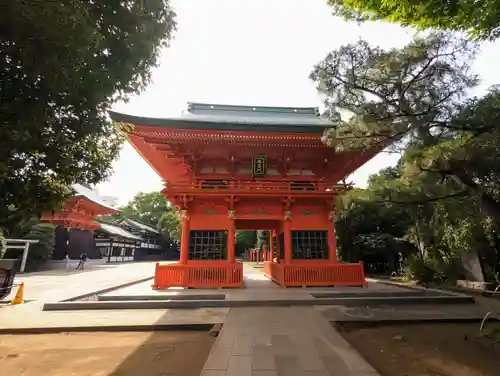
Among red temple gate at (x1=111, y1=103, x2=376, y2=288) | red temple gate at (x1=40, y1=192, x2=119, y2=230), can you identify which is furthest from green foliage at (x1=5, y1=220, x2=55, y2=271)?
red temple gate at (x1=111, y1=103, x2=376, y2=288)

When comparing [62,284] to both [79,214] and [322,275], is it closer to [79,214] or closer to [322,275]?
[322,275]

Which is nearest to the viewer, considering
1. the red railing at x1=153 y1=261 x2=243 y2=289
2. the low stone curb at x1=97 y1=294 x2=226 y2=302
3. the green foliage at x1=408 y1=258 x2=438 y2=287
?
the low stone curb at x1=97 y1=294 x2=226 y2=302

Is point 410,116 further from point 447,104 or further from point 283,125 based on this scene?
point 283,125

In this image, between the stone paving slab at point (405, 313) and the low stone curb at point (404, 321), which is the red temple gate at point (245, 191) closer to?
the stone paving slab at point (405, 313)

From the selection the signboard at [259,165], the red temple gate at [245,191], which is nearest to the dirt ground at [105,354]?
the red temple gate at [245,191]

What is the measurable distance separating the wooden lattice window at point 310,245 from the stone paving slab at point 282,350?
5.38m

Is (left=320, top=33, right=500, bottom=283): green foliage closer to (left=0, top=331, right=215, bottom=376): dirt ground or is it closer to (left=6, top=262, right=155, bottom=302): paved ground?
(left=0, top=331, right=215, bottom=376): dirt ground

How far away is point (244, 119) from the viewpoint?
1578 centimetres

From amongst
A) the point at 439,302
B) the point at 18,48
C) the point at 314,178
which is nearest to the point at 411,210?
the point at 314,178

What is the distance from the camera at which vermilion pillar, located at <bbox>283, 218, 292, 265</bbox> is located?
12328 millimetres

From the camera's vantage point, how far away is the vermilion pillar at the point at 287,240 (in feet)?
40.4

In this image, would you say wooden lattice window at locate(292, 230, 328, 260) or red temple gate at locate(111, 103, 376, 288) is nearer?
red temple gate at locate(111, 103, 376, 288)

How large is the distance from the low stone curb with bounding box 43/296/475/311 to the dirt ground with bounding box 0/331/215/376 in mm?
2144

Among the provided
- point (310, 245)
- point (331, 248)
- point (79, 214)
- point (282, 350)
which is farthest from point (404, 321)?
point (79, 214)
